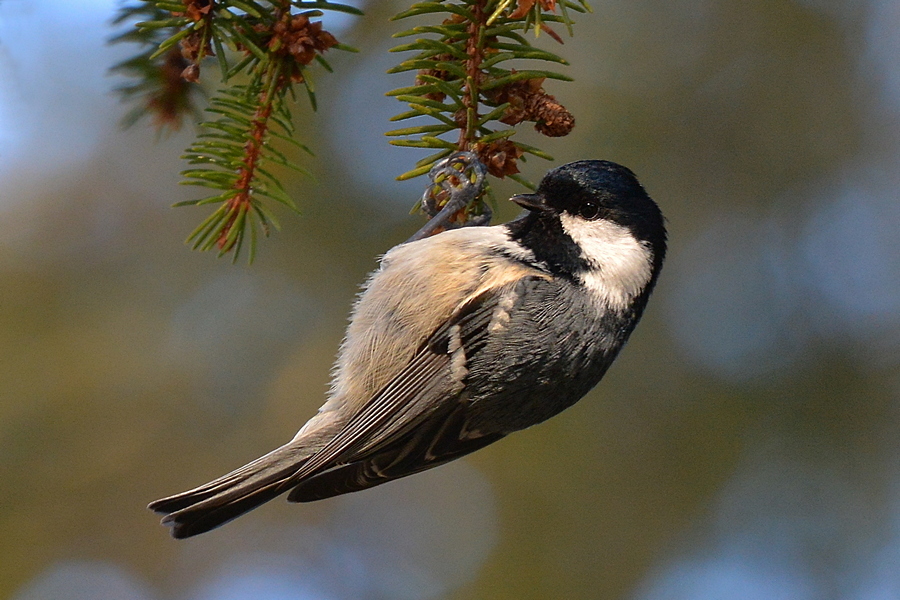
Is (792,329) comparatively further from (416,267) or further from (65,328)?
(65,328)

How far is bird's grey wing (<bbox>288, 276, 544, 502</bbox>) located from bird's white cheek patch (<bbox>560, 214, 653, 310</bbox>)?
0.11 metres

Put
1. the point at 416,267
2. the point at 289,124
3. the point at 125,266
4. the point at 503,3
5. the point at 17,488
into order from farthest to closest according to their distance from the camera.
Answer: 1. the point at 125,266
2. the point at 17,488
3. the point at 416,267
4. the point at 289,124
5. the point at 503,3

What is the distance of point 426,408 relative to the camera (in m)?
1.45

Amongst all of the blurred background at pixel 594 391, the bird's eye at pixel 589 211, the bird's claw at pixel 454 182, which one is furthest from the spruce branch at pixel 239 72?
the blurred background at pixel 594 391

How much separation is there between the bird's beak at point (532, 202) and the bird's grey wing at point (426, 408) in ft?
0.45

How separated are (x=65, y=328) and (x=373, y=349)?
1746mm

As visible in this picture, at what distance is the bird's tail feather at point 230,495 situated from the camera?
1357 millimetres

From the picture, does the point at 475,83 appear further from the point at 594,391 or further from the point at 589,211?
the point at 594,391

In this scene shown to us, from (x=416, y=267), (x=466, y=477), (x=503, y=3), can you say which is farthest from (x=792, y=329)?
(x=503, y=3)

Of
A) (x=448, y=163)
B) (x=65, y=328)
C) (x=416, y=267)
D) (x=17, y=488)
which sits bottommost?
(x=17, y=488)

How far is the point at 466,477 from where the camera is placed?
2891 millimetres

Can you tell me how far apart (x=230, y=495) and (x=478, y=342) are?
51cm

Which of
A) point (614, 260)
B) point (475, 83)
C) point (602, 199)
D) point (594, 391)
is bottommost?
point (594, 391)

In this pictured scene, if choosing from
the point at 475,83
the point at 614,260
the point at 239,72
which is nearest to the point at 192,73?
the point at 239,72
